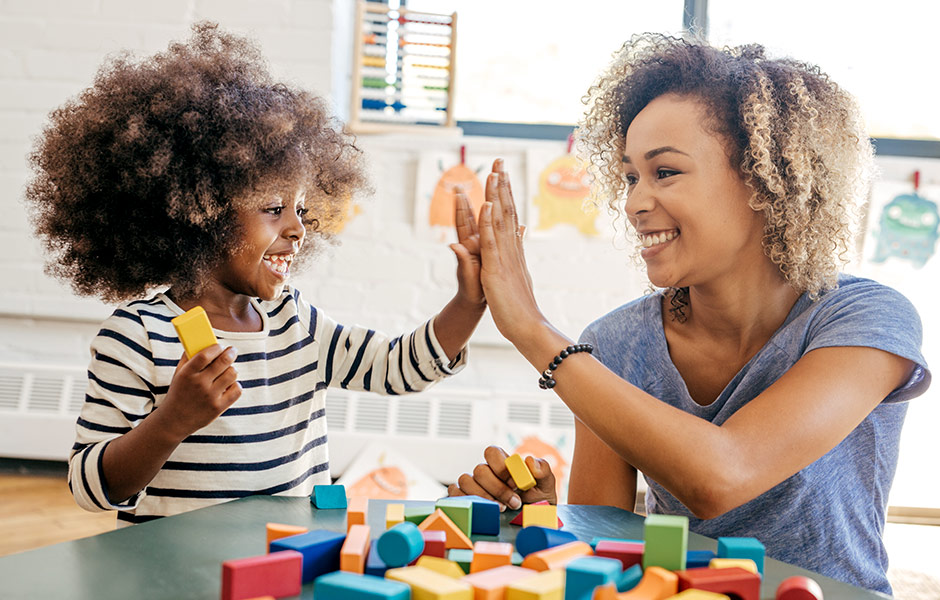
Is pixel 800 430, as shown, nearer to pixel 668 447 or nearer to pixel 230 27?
pixel 668 447

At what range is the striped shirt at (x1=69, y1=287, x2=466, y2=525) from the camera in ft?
3.06

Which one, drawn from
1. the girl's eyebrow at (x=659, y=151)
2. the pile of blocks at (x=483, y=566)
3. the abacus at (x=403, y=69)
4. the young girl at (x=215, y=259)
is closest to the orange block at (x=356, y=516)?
the pile of blocks at (x=483, y=566)

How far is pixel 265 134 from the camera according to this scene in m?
1.13

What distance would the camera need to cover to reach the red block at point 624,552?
62cm

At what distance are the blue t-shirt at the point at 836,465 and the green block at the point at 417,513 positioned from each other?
0.41 m

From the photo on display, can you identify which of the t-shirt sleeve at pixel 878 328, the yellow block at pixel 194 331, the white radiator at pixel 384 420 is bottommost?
the white radiator at pixel 384 420

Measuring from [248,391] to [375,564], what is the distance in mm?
516

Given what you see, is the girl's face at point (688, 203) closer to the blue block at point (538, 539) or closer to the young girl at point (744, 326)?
the young girl at point (744, 326)

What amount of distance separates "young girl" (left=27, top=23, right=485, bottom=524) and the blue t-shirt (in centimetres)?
38

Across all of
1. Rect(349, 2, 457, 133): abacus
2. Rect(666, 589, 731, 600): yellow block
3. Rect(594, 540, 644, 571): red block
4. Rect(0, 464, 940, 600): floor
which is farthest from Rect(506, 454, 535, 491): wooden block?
Rect(349, 2, 457, 133): abacus

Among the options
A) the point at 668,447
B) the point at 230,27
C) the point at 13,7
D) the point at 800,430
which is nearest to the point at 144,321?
the point at 668,447

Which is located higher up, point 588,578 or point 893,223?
point 893,223

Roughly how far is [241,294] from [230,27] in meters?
1.32

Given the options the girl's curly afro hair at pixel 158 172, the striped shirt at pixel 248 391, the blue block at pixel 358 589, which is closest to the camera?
the blue block at pixel 358 589
